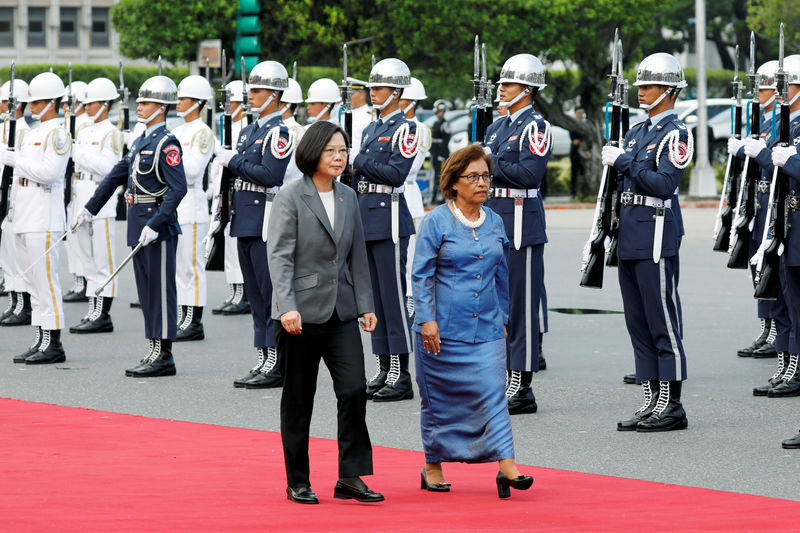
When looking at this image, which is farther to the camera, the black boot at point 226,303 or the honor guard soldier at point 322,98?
the black boot at point 226,303

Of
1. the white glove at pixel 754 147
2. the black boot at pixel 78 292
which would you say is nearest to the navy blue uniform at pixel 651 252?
the white glove at pixel 754 147

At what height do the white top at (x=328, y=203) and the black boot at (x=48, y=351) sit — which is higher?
the white top at (x=328, y=203)

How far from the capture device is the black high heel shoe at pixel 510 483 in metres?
6.96

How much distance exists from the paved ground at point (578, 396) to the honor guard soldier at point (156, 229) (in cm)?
31

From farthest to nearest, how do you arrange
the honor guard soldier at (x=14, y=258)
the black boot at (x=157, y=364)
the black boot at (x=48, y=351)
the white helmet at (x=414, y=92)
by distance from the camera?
the honor guard soldier at (x=14, y=258) → the white helmet at (x=414, y=92) → the black boot at (x=48, y=351) → the black boot at (x=157, y=364)

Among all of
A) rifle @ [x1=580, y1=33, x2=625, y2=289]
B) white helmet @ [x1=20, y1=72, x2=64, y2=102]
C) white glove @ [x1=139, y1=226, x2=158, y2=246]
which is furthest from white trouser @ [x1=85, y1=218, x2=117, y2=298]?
rifle @ [x1=580, y1=33, x2=625, y2=289]

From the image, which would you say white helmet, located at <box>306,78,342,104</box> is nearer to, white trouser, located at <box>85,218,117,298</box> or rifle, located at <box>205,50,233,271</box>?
white trouser, located at <box>85,218,117,298</box>

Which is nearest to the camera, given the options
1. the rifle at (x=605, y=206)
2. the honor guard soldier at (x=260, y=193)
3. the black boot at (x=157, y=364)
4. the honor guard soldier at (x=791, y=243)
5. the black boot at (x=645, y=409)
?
the black boot at (x=645, y=409)

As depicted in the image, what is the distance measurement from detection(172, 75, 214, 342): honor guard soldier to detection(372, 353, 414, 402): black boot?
3432 millimetres

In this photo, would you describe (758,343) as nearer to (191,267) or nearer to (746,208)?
(746,208)

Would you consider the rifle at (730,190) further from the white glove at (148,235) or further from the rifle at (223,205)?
the white glove at (148,235)

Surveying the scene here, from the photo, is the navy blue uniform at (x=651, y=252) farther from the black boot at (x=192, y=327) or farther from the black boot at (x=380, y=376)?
the black boot at (x=192, y=327)

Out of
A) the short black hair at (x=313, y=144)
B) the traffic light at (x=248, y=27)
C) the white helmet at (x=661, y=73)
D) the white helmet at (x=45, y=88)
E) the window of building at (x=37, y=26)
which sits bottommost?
the short black hair at (x=313, y=144)

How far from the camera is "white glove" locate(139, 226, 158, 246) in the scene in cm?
1077
